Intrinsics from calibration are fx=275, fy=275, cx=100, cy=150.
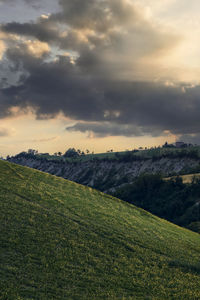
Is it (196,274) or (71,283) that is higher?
(71,283)

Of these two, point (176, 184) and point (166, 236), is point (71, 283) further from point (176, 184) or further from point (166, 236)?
point (176, 184)

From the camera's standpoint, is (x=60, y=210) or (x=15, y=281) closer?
(x=15, y=281)

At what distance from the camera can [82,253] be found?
28.0 metres

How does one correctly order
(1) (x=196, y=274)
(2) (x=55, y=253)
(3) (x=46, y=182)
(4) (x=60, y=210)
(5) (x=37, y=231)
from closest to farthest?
1. (2) (x=55, y=253)
2. (1) (x=196, y=274)
3. (5) (x=37, y=231)
4. (4) (x=60, y=210)
5. (3) (x=46, y=182)

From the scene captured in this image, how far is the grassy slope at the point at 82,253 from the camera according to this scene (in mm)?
21438

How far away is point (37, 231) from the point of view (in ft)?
101

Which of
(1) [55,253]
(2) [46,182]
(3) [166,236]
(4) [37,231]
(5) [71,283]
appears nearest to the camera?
(5) [71,283]

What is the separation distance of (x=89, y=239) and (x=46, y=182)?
26.8 m

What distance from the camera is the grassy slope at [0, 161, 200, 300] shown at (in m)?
21.4

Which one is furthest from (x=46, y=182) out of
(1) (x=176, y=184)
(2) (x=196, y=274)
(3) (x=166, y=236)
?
(1) (x=176, y=184)

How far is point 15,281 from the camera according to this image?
20516 mm

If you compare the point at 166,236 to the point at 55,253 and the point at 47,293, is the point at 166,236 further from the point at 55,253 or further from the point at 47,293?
the point at 47,293

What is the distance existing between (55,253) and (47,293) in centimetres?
687

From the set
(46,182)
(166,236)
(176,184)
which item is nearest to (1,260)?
(166,236)
